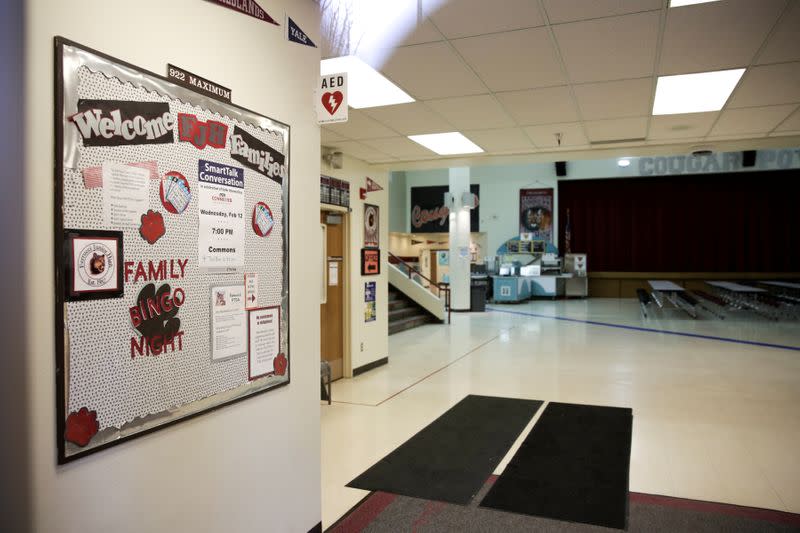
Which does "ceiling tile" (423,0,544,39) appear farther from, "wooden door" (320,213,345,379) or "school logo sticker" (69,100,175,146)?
"wooden door" (320,213,345,379)

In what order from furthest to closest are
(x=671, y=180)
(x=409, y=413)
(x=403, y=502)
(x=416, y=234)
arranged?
(x=416, y=234) → (x=671, y=180) → (x=409, y=413) → (x=403, y=502)

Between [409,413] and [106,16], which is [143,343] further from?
[409,413]

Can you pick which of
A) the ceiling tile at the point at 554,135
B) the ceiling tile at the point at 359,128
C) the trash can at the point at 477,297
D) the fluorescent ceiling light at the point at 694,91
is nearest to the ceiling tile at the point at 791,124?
the fluorescent ceiling light at the point at 694,91

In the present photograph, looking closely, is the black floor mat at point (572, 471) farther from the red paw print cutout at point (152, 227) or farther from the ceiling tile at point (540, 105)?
the ceiling tile at point (540, 105)

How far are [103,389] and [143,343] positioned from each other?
188 millimetres

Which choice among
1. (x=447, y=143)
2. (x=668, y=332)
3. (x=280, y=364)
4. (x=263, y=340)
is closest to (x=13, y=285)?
(x=263, y=340)

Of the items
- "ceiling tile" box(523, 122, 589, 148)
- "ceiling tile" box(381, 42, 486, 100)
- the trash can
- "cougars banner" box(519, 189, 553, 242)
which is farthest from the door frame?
"cougars banner" box(519, 189, 553, 242)

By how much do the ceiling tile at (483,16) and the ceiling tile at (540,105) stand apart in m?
1.20

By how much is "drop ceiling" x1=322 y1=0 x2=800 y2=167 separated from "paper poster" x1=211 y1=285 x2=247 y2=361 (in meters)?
1.86

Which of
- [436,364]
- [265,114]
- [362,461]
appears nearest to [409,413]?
[362,461]

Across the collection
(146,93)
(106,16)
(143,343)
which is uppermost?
(106,16)

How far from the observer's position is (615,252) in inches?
710

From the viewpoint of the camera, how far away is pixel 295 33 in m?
2.54

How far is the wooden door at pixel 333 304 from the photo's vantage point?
247 inches
